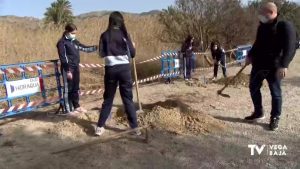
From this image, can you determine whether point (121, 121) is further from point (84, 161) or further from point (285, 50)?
point (285, 50)

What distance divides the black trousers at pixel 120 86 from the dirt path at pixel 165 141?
364 mm

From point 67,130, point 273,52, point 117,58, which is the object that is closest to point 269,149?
point 273,52

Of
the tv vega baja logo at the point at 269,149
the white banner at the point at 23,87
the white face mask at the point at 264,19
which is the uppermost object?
the white face mask at the point at 264,19

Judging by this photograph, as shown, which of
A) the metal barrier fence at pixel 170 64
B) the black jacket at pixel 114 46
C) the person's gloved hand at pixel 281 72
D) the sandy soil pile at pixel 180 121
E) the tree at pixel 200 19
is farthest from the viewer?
the tree at pixel 200 19

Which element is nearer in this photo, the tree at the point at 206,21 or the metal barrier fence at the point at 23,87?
the metal barrier fence at the point at 23,87

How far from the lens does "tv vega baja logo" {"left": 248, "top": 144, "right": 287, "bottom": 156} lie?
588 centimetres

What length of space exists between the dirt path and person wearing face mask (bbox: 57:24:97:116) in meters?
0.40

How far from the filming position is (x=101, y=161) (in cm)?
571

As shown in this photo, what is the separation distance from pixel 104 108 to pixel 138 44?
13476 mm

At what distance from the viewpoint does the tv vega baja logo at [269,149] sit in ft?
19.3

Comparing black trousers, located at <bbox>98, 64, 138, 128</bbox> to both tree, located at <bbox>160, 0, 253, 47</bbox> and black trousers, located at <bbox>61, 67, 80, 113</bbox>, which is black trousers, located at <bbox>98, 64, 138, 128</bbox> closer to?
black trousers, located at <bbox>61, 67, 80, 113</bbox>

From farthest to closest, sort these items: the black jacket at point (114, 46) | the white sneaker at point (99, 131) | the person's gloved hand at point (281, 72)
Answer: the white sneaker at point (99, 131) → the person's gloved hand at point (281, 72) → the black jacket at point (114, 46)

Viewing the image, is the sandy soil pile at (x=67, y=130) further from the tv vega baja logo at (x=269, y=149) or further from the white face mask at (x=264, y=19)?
the white face mask at (x=264, y=19)

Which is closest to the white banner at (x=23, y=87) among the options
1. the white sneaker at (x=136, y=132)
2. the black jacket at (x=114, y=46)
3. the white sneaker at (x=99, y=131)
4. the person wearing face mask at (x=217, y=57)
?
the white sneaker at (x=99, y=131)
